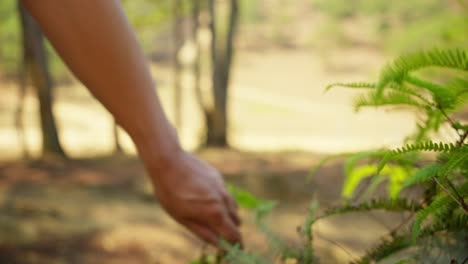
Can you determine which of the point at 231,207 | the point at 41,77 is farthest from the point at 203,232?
the point at 41,77

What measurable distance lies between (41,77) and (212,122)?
8.42 feet

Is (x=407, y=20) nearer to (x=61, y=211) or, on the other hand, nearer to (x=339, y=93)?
(x=339, y=93)

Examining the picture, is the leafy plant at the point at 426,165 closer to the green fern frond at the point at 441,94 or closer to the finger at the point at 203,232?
the green fern frond at the point at 441,94

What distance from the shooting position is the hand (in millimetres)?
851

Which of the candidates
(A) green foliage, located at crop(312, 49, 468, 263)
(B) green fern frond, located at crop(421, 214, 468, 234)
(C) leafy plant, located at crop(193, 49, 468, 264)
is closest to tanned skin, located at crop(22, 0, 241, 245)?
(C) leafy plant, located at crop(193, 49, 468, 264)

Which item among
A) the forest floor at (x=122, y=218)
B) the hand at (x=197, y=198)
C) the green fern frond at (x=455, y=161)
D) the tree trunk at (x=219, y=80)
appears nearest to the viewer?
the green fern frond at (x=455, y=161)

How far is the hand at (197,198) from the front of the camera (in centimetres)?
85

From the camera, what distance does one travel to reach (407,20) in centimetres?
2442

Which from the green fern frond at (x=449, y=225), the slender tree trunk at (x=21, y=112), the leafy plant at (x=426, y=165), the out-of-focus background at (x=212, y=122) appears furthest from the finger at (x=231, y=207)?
the slender tree trunk at (x=21, y=112)

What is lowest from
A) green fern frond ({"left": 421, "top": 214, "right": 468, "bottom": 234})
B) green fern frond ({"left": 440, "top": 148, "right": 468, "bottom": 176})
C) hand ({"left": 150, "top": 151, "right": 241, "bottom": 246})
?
hand ({"left": 150, "top": 151, "right": 241, "bottom": 246})

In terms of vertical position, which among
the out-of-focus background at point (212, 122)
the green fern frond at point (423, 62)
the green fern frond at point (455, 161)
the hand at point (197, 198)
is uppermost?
the green fern frond at point (423, 62)

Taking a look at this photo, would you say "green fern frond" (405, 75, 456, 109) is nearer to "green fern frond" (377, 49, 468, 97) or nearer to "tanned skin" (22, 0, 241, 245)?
"green fern frond" (377, 49, 468, 97)

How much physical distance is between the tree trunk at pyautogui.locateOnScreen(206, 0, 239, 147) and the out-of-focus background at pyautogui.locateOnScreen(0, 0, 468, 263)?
0.02 meters

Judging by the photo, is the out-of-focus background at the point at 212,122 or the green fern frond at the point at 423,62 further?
the out-of-focus background at the point at 212,122
